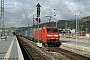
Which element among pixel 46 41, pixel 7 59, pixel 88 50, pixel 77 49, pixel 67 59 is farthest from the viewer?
pixel 46 41

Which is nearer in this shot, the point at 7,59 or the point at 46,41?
the point at 7,59

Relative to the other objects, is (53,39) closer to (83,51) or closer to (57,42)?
(57,42)

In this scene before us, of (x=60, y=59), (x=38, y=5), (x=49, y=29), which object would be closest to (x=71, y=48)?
(x=49, y=29)

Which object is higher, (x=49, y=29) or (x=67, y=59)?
(x=49, y=29)

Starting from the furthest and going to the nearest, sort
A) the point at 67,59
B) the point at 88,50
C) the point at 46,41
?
1. the point at 46,41
2. the point at 88,50
3. the point at 67,59

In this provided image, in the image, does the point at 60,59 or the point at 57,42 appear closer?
the point at 60,59

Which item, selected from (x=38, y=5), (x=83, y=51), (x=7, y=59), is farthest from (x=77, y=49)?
(x=7, y=59)

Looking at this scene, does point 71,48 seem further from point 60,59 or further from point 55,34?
point 60,59

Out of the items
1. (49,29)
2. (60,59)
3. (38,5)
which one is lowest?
(60,59)

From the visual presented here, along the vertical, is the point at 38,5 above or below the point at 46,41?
above

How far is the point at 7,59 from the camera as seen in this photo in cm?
1666

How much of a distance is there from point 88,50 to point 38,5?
43.2 feet

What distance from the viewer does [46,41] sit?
125 ft

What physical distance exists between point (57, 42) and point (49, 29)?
2.42 m
